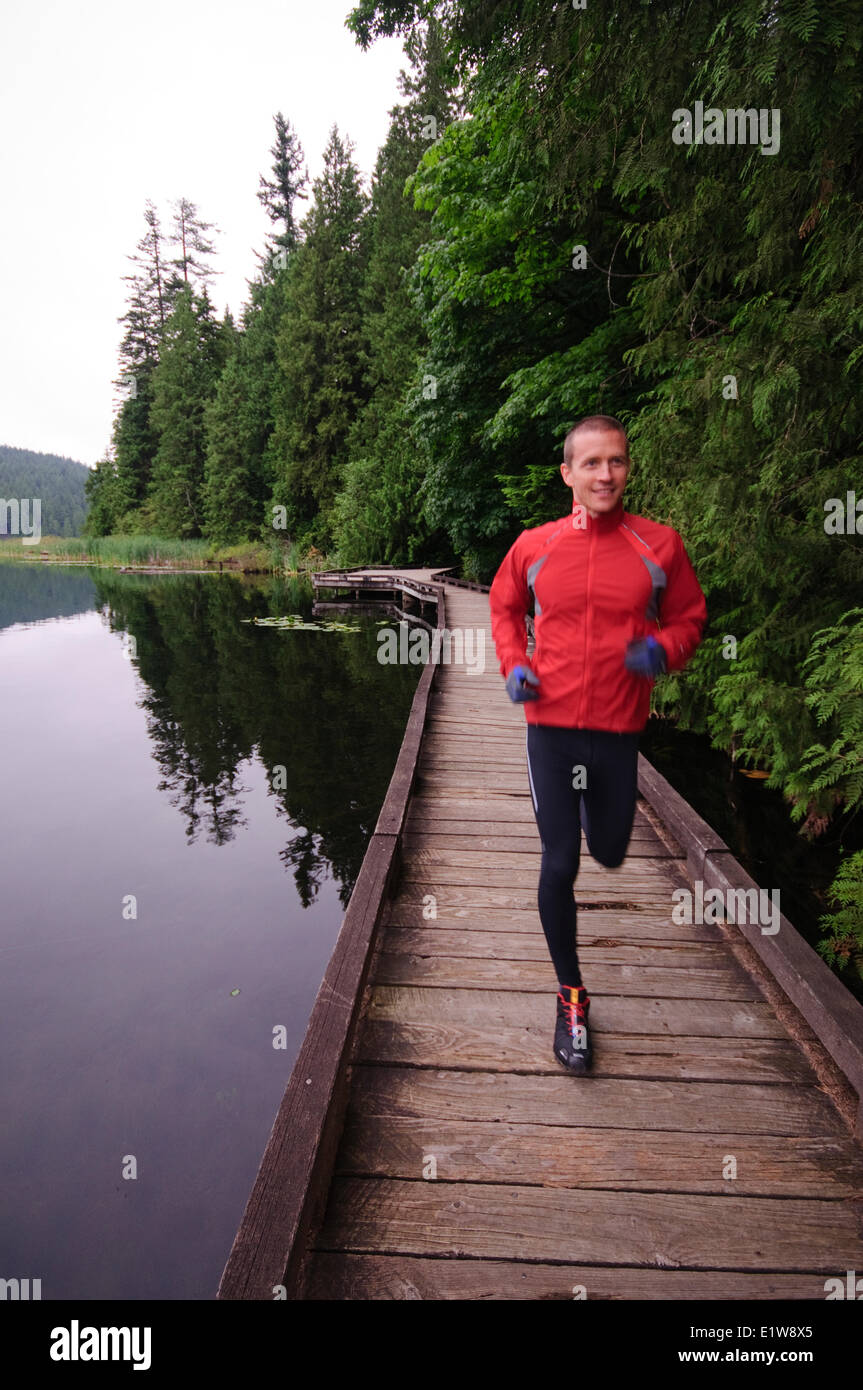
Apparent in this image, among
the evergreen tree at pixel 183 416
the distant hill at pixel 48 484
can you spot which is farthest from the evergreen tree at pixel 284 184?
the distant hill at pixel 48 484

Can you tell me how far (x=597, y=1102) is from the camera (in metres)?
2.17

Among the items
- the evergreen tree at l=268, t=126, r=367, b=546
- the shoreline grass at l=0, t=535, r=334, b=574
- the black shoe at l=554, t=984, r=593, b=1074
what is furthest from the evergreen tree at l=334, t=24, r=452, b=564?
the black shoe at l=554, t=984, r=593, b=1074

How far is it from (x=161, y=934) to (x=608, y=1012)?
428 cm

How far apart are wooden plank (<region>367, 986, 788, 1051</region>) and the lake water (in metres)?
1.63

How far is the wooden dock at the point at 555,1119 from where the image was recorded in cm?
167

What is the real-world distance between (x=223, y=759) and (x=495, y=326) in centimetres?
1036

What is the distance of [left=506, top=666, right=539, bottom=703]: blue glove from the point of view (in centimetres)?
211

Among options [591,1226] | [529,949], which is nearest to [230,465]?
[529,949]

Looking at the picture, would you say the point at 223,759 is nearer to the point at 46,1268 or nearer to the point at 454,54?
the point at 46,1268

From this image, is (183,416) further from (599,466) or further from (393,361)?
(599,466)

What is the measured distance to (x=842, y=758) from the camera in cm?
436

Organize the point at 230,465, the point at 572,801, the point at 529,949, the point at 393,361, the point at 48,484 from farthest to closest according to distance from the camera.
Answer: the point at 48,484, the point at 230,465, the point at 393,361, the point at 529,949, the point at 572,801

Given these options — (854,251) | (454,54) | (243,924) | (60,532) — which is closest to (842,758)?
(854,251)

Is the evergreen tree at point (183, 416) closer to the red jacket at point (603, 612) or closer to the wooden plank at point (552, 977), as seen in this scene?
the wooden plank at point (552, 977)
